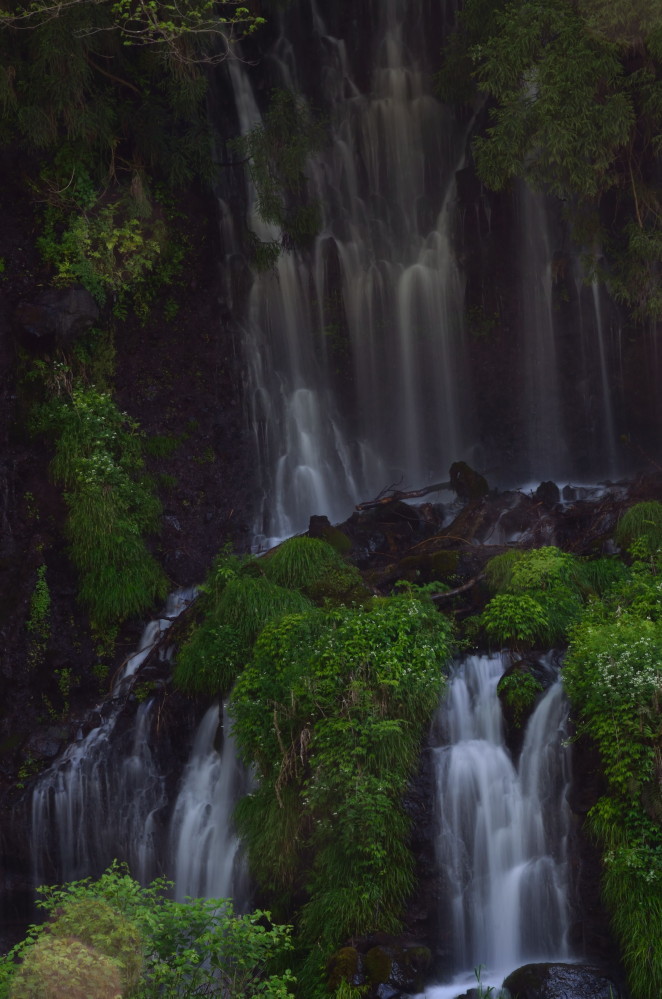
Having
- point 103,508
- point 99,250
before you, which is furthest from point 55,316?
point 103,508

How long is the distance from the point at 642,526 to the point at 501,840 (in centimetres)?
413

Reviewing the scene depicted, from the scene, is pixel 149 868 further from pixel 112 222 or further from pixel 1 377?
pixel 112 222

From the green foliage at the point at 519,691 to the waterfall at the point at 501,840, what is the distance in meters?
0.10

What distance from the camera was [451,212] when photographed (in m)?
15.7

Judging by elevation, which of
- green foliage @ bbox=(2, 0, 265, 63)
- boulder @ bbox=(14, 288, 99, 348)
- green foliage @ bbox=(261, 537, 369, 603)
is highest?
green foliage @ bbox=(2, 0, 265, 63)

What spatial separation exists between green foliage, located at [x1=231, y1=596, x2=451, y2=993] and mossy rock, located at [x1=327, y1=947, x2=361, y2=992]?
0.20m

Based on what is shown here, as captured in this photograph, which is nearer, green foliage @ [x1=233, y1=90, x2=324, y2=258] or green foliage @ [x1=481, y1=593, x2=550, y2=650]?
green foliage @ [x1=481, y1=593, x2=550, y2=650]

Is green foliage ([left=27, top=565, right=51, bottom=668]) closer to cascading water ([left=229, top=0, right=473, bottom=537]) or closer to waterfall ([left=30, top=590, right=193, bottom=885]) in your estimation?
waterfall ([left=30, top=590, right=193, bottom=885])

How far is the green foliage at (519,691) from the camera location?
802cm

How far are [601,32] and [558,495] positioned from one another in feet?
19.5

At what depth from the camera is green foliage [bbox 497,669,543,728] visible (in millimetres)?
8016

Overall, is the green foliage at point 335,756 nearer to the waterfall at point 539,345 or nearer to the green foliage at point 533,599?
the green foliage at point 533,599

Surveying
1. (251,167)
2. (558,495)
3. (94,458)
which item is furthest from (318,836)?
(251,167)

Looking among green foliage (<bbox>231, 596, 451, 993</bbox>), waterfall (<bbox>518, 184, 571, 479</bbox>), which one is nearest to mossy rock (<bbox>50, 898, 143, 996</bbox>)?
green foliage (<bbox>231, 596, 451, 993</bbox>)
